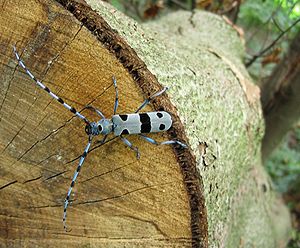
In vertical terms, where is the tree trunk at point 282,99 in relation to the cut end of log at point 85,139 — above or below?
below

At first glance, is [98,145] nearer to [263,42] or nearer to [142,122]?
[142,122]

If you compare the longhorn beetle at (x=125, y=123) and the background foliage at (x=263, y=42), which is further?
the background foliage at (x=263, y=42)

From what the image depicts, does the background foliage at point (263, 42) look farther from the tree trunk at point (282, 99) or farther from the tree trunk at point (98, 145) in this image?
the tree trunk at point (98, 145)

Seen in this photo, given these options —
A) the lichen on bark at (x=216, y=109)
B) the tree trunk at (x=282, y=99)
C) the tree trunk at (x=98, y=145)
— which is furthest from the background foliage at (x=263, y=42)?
the tree trunk at (x=98, y=145)

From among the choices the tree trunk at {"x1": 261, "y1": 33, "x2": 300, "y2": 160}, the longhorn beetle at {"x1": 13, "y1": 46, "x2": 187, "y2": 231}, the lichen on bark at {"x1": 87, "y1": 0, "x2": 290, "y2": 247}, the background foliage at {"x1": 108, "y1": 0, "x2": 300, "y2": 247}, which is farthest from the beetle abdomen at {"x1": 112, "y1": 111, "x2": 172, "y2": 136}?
the background foliage at {"x1": 108, "y1": 0, "x2": 300, "y2": 247}

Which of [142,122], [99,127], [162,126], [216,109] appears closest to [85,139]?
[99,127]

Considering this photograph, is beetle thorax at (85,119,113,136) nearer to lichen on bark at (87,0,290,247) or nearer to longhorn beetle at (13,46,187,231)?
longhorn beetle at (13,46,187,231)
